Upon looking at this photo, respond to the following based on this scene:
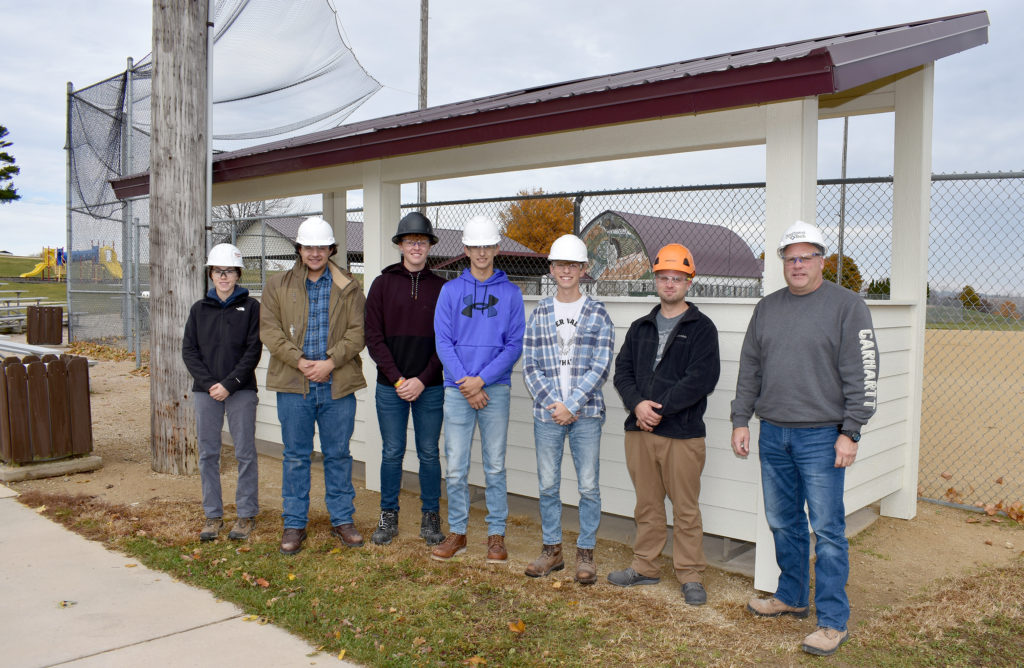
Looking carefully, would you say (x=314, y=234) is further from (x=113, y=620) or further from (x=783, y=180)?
(x=783, y=180)

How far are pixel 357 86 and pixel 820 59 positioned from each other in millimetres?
13993

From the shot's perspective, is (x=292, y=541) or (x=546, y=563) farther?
(x=292, y=541)

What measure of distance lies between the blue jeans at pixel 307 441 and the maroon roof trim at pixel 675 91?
198 cm

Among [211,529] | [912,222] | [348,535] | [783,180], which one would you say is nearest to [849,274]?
[912,222]

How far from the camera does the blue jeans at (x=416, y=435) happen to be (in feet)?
15.7

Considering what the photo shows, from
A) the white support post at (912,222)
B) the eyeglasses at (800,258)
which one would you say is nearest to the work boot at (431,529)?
the eyeglasses at (800,258)

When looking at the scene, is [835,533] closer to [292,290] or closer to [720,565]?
[720,565]

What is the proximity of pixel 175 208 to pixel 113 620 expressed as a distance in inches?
153

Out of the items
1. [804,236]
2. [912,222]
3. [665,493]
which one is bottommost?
[665,493]

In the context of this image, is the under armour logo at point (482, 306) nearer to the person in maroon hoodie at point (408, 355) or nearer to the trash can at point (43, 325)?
the person in maroon hoodie at point (408, 355)

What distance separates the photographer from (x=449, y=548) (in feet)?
15.0

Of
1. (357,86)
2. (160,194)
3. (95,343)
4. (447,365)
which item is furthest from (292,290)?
(95,343)

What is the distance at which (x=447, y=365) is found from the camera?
4473 millimetres

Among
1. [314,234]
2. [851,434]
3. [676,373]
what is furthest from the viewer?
[314,234]
